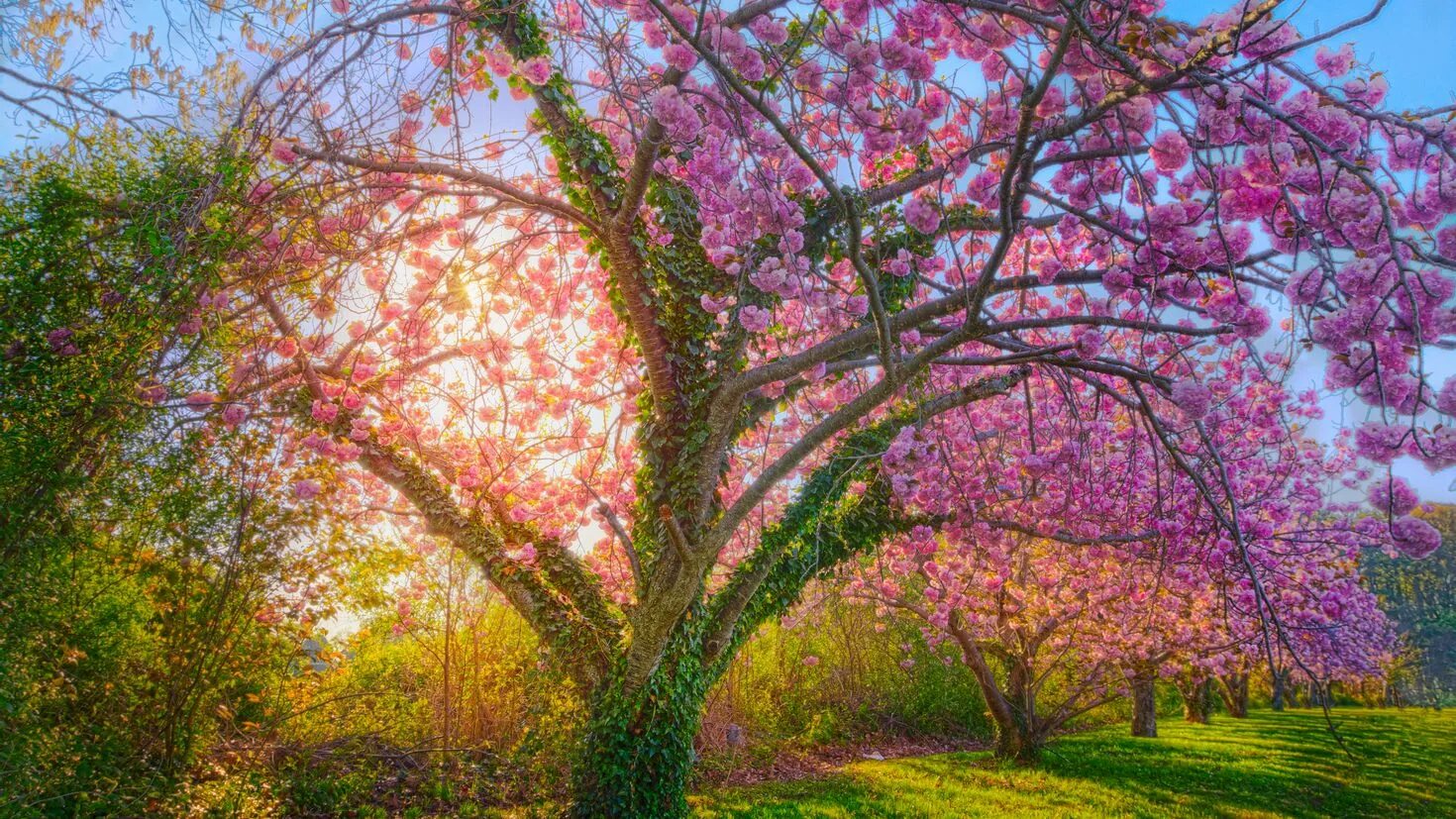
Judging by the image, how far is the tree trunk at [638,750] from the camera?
4.49 meters

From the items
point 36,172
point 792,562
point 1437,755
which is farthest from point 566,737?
point 1437,755

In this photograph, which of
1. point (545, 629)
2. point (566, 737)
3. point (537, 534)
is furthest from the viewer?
point (566, 737)

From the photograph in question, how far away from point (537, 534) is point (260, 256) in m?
2.83

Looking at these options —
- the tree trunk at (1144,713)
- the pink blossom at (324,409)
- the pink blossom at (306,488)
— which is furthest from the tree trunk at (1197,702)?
the pink blossom at (324,409)

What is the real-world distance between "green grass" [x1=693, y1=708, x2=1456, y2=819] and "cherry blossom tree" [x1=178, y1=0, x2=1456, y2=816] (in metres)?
2.21

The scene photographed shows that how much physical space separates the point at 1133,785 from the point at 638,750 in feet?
A: 19.5

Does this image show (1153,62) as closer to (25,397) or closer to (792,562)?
(792,562)

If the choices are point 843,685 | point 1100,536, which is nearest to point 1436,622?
point 843,685

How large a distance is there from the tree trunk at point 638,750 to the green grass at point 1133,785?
96 cm

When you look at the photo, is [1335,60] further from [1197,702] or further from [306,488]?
[1197,702]

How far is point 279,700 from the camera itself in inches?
197

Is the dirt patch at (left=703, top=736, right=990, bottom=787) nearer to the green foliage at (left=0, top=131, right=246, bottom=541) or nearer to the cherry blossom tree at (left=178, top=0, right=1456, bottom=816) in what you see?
the cherry blossom tree at (left=178, top=0, right=1456, bottom=816)

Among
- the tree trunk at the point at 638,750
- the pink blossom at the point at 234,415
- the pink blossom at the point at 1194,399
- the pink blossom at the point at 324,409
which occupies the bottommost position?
the tree trunk at the point at 638,750

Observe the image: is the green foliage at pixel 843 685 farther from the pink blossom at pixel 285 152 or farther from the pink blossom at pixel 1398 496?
the pink blossom at pixel 285 152
